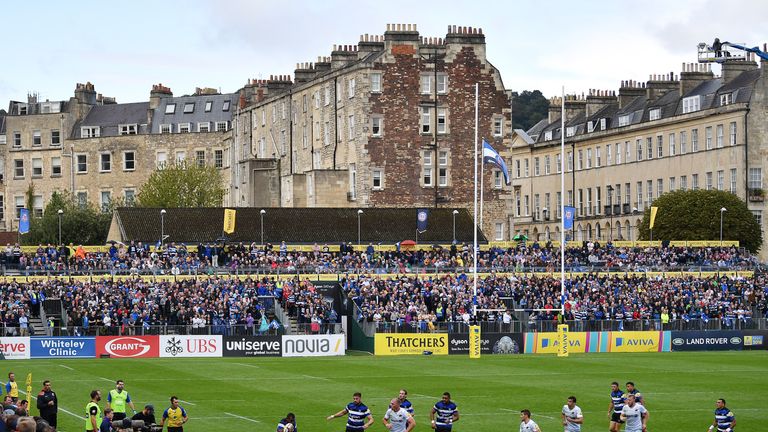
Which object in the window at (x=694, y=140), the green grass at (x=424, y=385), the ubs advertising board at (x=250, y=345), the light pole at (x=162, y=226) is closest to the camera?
the green grass at (x=424, y=385)

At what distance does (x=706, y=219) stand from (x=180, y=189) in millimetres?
47511

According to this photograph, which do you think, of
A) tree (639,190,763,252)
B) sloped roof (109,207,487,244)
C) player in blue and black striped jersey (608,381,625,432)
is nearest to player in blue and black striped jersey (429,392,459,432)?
player in blue and black striped jersey (608,381,625,432)

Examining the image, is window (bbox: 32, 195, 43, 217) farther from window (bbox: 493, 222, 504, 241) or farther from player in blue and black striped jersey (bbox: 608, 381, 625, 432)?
player in blue and black striped jersey (bbox: 608, 381, 625, 432)

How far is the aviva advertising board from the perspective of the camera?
71188 mm

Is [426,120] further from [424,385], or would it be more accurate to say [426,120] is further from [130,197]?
[424,385]

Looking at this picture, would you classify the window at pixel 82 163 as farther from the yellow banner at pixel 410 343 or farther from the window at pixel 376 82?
the yellow banner at pixel 410 343

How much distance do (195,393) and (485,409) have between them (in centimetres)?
1073

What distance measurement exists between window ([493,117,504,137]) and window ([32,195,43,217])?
185 feet

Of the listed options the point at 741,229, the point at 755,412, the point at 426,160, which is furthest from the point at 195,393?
the point at 741,229

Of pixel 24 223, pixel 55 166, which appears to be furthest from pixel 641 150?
pixel 24 223

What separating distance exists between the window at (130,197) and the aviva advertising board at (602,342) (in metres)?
73.7

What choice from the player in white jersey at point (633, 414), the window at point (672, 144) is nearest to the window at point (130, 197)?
the window at point (672, 144)

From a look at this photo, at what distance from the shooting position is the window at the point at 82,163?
144 m

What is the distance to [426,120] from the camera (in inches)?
4210
